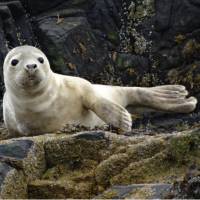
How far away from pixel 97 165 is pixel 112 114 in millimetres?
2952

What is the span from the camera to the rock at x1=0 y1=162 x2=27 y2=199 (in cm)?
520

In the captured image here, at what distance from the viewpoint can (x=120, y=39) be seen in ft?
47.7

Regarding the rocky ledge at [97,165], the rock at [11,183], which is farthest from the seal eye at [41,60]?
the rock at [11,183]

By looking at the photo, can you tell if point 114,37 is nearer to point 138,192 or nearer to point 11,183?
point 11,183

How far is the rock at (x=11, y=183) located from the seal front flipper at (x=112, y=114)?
307 cm

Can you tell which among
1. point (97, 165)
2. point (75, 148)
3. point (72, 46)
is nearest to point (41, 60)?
point (75, 148)

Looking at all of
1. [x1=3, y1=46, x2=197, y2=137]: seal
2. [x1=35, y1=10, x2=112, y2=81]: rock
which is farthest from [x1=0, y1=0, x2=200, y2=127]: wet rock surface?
[x1=3, y1=46, x2=197, y2=137]: seal

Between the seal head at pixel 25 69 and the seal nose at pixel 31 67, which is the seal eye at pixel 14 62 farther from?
the seal nose at pixel 31 67

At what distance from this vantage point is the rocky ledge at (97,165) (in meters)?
5.10

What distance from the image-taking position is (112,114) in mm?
8617

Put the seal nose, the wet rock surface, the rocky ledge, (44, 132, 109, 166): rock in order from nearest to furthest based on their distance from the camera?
the rocky ledge → (44, 132, 109, 166): rock → the seal nose → the wet rock surface

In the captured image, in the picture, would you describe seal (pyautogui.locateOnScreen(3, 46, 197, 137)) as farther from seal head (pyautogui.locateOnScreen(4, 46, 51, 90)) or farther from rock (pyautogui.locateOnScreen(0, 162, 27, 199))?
rock (pyautogui.locateOnScreen(0, 162, 27, 199))

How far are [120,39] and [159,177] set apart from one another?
9544 millimetres

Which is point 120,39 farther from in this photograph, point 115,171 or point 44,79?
point 115,171
